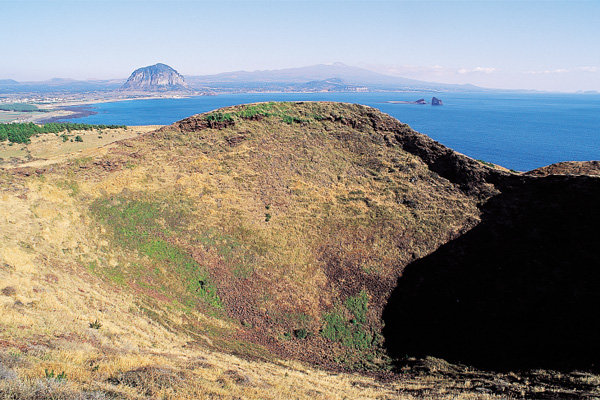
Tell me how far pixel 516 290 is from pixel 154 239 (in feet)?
99.9

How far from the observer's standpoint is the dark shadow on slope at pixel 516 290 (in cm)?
1986

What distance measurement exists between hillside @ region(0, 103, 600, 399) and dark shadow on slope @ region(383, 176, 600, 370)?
19cm

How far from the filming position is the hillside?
15.4m

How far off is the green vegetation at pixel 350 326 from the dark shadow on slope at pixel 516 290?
193cm

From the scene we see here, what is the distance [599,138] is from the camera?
127 meters

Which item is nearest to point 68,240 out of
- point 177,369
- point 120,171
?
point 120,171

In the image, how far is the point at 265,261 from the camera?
27.3m

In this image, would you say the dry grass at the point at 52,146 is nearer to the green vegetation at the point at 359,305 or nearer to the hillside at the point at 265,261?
the hillside at the point at 265,261

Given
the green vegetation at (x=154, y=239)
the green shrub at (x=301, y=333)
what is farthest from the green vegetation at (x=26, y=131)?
the green shrub at (x=301, y=333)

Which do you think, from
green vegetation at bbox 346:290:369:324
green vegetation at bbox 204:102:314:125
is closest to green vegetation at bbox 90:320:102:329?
green vegetation at bbox 346:290:369:324

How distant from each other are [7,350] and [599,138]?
18215 centimetres

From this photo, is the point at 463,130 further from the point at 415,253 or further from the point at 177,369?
the point at 177,369

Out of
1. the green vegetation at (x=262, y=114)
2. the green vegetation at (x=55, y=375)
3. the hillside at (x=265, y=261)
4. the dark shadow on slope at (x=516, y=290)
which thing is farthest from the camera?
the green vegetation at (x=262, y=114)

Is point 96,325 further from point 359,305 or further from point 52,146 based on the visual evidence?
point 52,146
